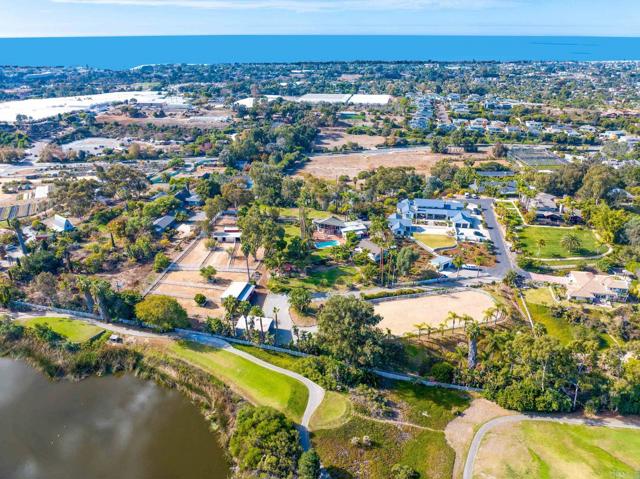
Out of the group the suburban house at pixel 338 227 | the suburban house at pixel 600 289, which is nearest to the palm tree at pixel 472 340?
the suburban house at pixel 600 289

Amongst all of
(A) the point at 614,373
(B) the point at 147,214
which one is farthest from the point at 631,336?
(B) the point at 147,214

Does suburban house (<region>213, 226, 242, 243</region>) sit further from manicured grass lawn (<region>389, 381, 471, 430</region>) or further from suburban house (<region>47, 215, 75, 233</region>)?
manicured grass lawn (<region>389, 381, 471, 430</region>)

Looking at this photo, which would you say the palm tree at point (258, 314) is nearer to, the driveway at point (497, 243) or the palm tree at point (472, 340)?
the palm tree at point (472, 340)

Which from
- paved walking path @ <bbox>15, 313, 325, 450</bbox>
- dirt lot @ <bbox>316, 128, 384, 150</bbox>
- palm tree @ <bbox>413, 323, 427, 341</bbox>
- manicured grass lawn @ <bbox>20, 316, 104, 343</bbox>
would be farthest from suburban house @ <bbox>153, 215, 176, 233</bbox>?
dirt lot @ <bbox>316, 128, 384, 150</bbox>

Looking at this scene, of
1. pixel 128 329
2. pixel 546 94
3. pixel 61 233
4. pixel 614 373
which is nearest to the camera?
pixel 614 373

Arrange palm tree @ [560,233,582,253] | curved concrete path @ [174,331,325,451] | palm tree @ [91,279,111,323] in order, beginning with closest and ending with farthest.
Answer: curved concrete path @ [174,331,325,451] → palm tree @ [91,279,111,323] → palm tree @ [560,233,582,253]

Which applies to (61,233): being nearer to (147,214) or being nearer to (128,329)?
(147,214)
